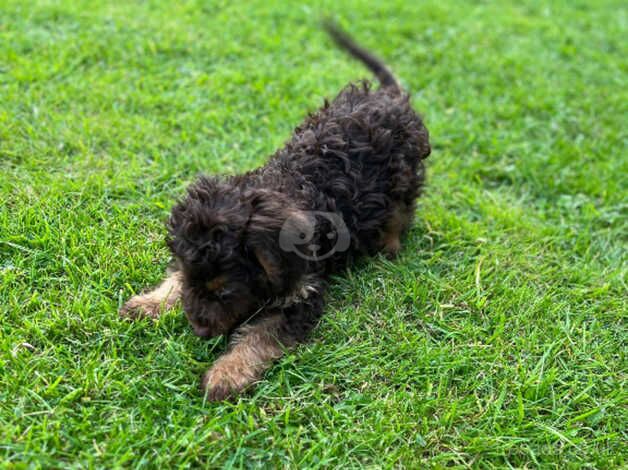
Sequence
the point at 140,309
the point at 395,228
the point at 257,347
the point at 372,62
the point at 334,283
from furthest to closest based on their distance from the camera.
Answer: the point at 372,62 → the point at 395,228 → the point at 334,283 → the point at 140,309 → the point at 257,347

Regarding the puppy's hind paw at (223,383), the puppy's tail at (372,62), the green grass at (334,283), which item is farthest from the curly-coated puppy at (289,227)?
the puppy's tail at (372,62)

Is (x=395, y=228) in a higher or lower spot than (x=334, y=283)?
higher

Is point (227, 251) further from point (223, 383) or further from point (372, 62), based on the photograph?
point (372, 62)

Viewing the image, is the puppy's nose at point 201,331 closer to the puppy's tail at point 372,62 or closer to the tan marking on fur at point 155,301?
the tan marking on fur at point 155,301

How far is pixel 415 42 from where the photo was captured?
720 centimetres

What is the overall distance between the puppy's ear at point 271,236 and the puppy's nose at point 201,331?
1.33 feet

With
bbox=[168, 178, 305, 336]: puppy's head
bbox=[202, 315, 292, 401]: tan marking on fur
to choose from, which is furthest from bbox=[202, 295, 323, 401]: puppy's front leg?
bbox=[168, 178, 305, 336]: puppy's head

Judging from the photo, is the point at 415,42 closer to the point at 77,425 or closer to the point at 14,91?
the point at 14,91

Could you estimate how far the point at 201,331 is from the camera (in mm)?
2949

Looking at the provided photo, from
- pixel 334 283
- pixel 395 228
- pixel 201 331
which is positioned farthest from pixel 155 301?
pixel 395 228

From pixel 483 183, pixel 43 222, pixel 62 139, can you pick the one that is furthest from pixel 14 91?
pixel 483 183

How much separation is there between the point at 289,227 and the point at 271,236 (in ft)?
0.34

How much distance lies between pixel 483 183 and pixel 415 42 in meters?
2.91

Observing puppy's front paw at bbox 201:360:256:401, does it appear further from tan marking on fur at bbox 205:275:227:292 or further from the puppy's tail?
the puppy's tail
